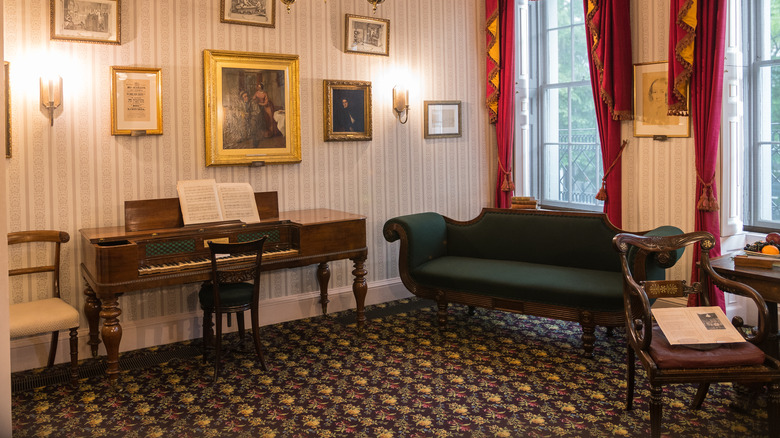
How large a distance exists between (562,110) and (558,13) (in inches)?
38.1

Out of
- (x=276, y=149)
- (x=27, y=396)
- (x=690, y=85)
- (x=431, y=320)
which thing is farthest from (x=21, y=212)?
(x=690, y=85)

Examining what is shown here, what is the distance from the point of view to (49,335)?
4.97 metres

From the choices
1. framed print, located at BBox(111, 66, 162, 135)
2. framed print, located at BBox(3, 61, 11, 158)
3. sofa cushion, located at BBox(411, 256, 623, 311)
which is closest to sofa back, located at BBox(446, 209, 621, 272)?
sofa cushion, located at BBox(411, 256, 623, 311)

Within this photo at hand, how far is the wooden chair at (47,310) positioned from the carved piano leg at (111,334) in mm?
185

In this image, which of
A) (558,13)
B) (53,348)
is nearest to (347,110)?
(558,13)

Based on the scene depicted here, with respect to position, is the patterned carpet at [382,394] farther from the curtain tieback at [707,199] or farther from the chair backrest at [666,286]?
the curtain tieback at [707,199]

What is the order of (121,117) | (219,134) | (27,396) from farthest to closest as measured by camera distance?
(219,134) → (121,117) → (27,396)

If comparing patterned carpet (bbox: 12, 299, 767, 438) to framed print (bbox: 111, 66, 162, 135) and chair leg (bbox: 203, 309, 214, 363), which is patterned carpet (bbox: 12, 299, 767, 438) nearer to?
chair leg (bbox: 203, 309, 214, 363)

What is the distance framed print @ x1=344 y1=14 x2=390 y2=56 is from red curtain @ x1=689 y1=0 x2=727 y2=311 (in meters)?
2.65

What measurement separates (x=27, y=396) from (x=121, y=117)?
2039mm

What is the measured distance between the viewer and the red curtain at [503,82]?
269 inches

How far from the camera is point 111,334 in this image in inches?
178

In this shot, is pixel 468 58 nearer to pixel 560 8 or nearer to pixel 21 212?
pixel 560 8

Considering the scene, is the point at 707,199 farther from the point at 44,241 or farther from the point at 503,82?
the point at 44,241
